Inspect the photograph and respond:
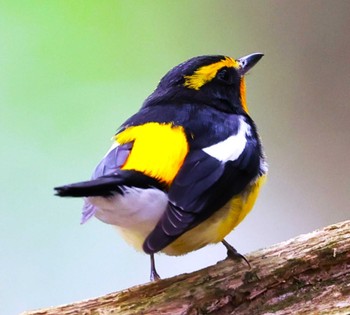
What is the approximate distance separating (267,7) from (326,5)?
0.95 ft

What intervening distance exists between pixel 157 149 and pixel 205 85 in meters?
0.42

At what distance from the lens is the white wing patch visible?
1496 mm

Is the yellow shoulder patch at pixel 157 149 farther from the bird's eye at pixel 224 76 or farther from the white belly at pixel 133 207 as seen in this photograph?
the bird's eye at pixel 224 76

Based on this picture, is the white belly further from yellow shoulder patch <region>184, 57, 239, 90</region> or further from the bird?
yellow shoulder patch <region>184, 57, 239, 90</region>

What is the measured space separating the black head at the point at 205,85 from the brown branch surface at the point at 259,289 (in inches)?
18.8

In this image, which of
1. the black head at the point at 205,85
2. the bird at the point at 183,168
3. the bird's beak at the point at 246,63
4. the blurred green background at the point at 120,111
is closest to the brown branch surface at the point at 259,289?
the bird at the point at 183,168

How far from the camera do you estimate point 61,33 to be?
8.59 ft

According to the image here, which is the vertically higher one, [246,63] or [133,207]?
[246,63]

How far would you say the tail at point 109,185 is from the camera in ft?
3.97

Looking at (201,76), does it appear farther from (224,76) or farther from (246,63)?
(246,63)

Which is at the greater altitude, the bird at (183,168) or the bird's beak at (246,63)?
the bird's beak at (246,63)

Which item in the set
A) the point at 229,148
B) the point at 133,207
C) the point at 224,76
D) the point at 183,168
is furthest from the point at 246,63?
the point at 133,207

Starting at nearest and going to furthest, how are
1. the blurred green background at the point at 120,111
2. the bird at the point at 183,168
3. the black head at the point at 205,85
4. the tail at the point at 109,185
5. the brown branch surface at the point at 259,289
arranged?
the tail at the point at 109,185 < the bird at the point at 183,168 < the brown branch surface at the point at 259,289 < the black head at the point at 205,85 < the blurred green background at the point at 120,111

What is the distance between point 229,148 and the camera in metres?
1.54
